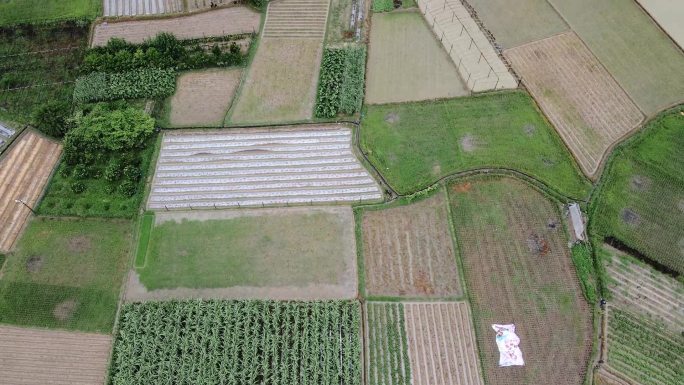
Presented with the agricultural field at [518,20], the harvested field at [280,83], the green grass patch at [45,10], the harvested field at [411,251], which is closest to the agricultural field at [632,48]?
the agricultural field at [518,20]

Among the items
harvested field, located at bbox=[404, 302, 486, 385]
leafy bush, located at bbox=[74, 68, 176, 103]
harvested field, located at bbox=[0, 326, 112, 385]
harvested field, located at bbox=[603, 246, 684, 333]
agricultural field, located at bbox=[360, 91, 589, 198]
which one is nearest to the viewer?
harvested field, located at bbox=[404, 302, 486, 385]

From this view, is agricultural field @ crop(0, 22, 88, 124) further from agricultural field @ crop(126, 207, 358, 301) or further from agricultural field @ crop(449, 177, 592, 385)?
agricultural field @ crop(449, 177, 592, 385)

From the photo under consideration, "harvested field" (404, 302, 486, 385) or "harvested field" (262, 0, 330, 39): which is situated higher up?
"harvested field" (262, 0, 330, 39)

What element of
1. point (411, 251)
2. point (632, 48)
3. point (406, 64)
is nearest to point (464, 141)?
point (406, 64)

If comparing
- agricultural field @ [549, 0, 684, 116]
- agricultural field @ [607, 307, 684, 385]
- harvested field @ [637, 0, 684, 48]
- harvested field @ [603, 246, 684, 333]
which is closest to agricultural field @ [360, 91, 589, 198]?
harvested field @ [603, 246, 684, 333]

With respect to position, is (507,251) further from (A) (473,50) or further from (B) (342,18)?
(B) (342,18)

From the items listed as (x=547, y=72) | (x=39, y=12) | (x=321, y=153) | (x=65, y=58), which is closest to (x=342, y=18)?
(x=321, y=153)
